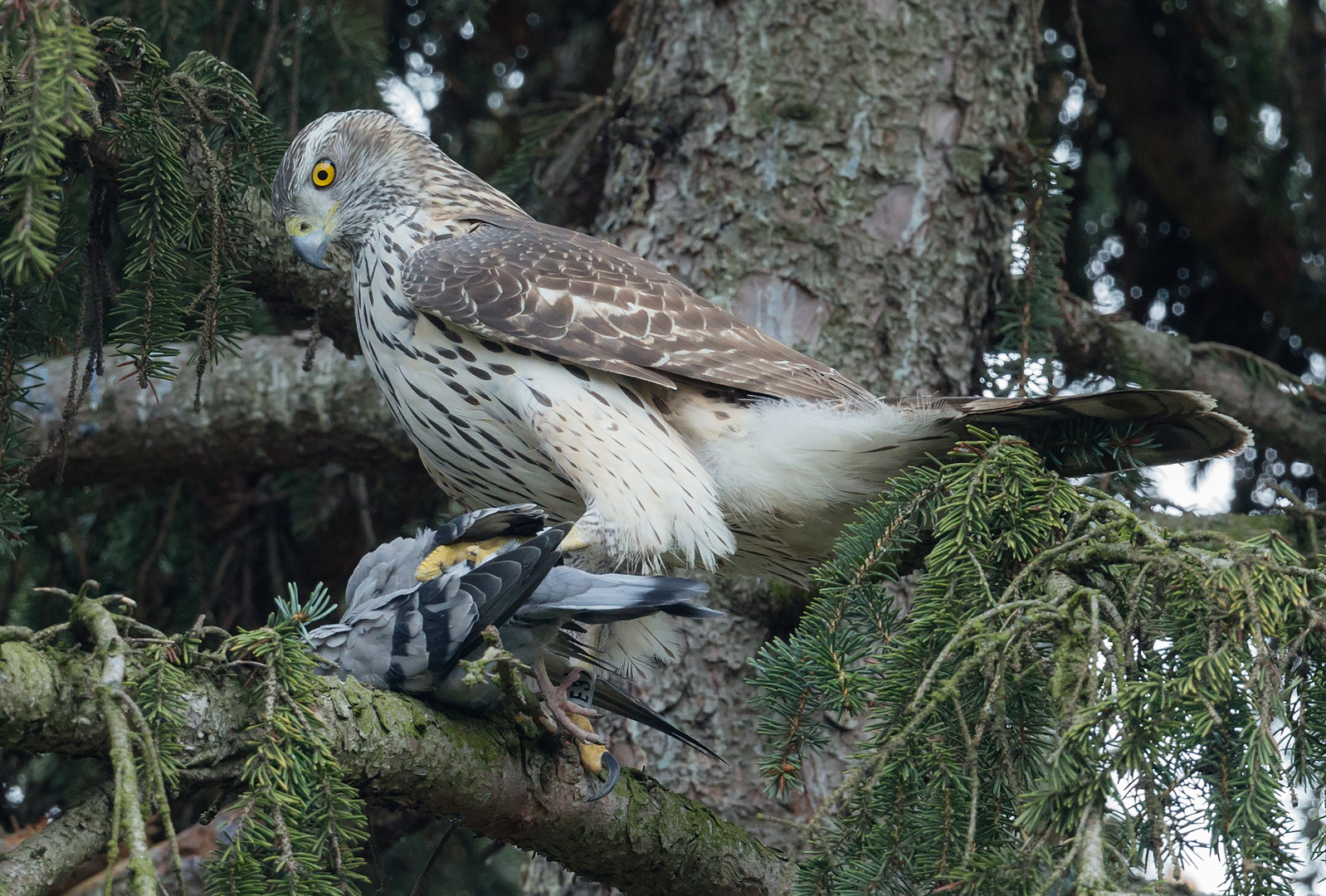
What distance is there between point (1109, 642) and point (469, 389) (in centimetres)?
178

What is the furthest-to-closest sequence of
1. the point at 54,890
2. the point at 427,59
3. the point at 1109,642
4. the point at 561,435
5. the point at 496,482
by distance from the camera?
the point at 427,59
the point at 54,890
the point at 496,482
the point at 561,435
the point at 1109,642

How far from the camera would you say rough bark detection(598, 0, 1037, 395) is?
3918mm

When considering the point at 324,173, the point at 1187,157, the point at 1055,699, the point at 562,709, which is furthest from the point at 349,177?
the point at 1187,157

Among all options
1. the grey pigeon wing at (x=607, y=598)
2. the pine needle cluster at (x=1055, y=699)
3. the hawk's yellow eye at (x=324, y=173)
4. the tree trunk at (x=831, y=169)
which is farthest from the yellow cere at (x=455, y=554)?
the hawk's yellow eye at (x=324, y=173)

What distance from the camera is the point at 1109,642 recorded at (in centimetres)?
179

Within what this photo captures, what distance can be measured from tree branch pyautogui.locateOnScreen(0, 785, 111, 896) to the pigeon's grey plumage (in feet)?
1.82

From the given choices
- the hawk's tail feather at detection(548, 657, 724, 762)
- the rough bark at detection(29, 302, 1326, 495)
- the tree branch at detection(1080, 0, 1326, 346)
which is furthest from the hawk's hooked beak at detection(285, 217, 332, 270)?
the tree branch at detection(1080, 0, 1326, 346)

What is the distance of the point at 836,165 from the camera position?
401 centimetres

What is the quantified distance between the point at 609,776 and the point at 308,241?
179 cm

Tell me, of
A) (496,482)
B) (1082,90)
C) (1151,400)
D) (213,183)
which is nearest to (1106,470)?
(1151,400)

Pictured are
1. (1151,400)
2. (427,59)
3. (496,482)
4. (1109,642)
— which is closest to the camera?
(1109,642)

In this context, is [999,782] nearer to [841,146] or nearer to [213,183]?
[213,183]

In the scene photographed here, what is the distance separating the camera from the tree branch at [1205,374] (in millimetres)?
4191

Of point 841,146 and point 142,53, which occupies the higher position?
point 841,146
